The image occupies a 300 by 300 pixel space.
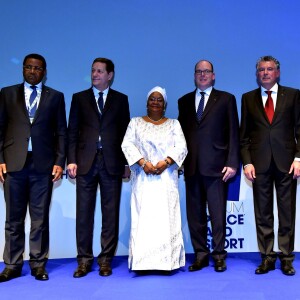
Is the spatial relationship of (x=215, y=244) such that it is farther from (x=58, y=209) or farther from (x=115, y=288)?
(x=58, y=209)

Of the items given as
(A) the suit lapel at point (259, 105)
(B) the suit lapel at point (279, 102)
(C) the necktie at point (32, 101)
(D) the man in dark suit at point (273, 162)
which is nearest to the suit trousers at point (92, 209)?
(C) the necktie at point (32, 101)

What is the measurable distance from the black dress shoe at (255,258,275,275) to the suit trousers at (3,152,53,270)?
5.76ft

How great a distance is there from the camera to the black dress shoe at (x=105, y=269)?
3615mm

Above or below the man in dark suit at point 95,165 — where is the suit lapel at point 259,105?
above

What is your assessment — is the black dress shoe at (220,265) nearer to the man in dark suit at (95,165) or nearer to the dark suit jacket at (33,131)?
the man in dark suit at (95,165)

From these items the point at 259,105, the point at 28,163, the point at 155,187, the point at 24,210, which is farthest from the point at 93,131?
the point at 259,105

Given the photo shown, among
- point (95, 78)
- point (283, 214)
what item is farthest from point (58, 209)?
point (283, 214)

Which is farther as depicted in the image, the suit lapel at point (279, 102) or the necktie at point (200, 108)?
the necktie at point (200, 108)

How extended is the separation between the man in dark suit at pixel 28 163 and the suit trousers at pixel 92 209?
0.87ft

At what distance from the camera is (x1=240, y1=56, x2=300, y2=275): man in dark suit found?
11.9 ft

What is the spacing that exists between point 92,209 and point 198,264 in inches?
40.0

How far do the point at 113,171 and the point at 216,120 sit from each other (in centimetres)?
98

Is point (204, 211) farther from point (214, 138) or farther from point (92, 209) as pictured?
point (92, 209)

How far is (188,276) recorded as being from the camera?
3.57m
